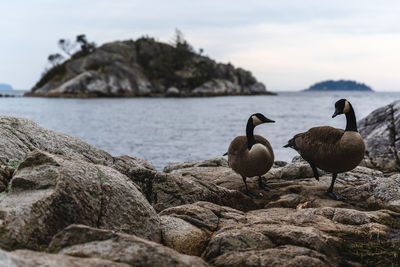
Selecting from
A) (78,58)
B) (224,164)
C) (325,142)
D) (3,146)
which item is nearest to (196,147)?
(224,164)

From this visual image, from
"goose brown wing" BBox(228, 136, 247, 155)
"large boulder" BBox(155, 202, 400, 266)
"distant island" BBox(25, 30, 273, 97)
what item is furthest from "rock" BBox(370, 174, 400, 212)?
"distant island" BBox(25, 30, 273, 97)

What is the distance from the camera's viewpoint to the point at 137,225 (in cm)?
497

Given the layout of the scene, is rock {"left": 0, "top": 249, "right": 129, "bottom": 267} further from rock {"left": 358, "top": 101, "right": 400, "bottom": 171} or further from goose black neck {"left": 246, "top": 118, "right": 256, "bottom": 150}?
rock {"left": 358, "top": 101, "right": 400, "bottom": 171}

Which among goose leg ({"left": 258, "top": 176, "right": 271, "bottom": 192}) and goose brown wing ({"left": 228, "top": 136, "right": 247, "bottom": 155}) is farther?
goose brown wing ({"left": 228, "top": 136, "right": 247, "bottom": 155})

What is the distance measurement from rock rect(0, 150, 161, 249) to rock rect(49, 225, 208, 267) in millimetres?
507

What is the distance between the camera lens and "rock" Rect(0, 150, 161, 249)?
13.5ft

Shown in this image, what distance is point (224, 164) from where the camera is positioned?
511 inches

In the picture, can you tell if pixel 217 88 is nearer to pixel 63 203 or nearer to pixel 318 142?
pixel 318 142

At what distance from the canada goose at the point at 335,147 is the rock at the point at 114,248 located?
5.13 meters

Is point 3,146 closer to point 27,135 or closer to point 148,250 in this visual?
point 27,135

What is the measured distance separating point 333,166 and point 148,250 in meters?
5.68

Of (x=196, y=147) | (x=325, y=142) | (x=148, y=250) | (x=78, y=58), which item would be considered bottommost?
(x=196, y=147)

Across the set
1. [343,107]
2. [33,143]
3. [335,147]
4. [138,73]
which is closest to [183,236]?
[33,143]

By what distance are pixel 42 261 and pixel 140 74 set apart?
125626 mm
